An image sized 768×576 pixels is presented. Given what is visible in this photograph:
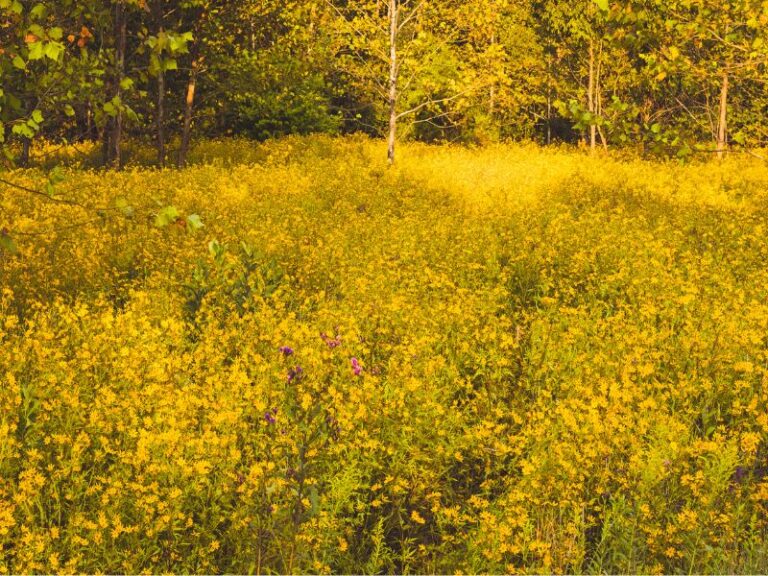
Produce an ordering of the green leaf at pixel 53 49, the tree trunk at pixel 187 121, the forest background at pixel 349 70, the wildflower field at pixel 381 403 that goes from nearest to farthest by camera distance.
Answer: the green leaf at pixel 53 49, the wildflower field at pixel 381 403, the forest background at pixel 349 70, the tree trunk at pixel 187 121

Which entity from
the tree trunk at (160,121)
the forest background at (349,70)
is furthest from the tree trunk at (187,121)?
the tree trunk at (160,121)

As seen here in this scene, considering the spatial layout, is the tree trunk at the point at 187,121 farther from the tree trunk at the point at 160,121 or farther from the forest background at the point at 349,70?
the tree trunk at the point at 160,121

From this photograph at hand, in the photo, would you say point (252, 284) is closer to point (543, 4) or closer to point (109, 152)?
point (109, 152)

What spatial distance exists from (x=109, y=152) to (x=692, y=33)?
18088 millimetres

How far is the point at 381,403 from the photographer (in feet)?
18.2

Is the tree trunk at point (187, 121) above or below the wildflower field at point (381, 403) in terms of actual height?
above

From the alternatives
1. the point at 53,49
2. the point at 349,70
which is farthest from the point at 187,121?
the point at 53,49

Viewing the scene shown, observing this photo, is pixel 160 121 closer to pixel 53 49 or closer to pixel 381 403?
pixel 381 403

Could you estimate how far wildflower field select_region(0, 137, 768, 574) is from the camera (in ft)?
13.2

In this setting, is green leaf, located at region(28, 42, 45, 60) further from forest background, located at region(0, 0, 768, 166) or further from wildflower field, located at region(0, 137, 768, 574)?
forest background, located at region(0, 0, 768, 166)

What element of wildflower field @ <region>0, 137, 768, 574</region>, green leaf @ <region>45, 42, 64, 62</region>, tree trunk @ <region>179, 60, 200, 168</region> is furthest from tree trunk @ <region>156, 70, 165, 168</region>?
green leaf @ <region>45, 42, 64, 62</region>

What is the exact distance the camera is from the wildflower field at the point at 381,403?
4035mm

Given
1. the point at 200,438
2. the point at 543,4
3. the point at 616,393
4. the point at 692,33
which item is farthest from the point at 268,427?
the point at 543,4

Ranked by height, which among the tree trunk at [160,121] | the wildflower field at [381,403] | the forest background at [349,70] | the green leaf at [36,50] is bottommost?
the wildflower field at [381,403]
